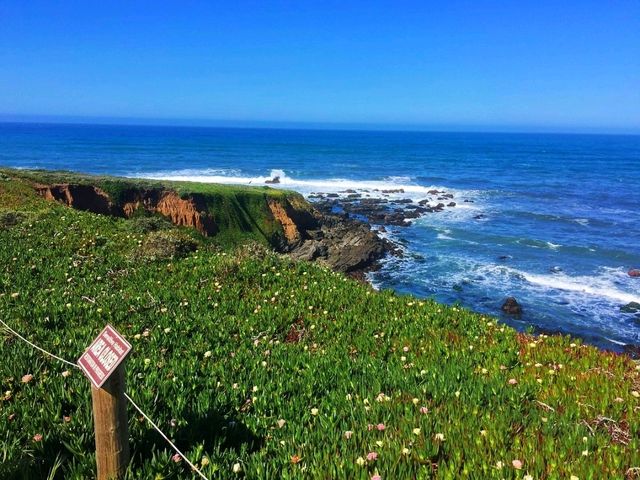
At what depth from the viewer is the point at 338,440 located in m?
4.25

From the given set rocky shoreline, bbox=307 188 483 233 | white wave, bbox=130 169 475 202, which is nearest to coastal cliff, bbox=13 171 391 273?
rocky shoreline, bbox=307 188 483 233

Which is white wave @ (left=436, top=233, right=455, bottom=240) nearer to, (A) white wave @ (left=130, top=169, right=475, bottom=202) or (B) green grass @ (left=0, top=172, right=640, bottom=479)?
(A) white wave @ (left=130, top=169, right=475, bottom=202)

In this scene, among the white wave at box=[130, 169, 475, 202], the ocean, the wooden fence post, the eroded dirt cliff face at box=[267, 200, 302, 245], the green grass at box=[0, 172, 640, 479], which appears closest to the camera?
the wooden fence post

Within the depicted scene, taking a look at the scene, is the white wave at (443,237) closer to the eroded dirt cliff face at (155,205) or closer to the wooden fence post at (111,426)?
the eroded dirt cliff face at (155,205)

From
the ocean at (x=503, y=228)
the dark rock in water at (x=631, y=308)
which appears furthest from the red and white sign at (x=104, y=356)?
the dark rock in water at (x=631, y=308)

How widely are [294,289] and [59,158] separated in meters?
104

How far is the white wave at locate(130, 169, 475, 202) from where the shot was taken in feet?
217

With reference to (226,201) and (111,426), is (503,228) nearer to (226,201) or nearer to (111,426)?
(226,201)

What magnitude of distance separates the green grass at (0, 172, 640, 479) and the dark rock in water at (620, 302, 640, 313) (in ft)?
68.2

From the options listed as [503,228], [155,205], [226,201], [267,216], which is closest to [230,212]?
[226,201]

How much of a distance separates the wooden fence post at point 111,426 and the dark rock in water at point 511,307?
24.4 meters

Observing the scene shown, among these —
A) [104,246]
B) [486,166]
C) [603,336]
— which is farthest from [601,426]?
[486,166]

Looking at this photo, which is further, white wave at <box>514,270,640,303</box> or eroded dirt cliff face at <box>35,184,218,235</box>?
eroded dirt cliff face at <box>35,184,218,235</box>

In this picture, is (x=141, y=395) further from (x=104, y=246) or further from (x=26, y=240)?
(x=26, y=240)
